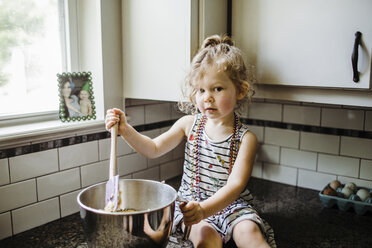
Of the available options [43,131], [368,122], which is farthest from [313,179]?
[43,131]

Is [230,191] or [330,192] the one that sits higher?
[230,191]

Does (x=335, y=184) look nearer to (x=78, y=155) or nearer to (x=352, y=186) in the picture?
(x=352, y=186)

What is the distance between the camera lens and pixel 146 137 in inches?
47.0

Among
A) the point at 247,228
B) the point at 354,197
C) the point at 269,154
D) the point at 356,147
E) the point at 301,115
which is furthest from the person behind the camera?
the point at 269,154

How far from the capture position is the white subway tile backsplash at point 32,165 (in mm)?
1112

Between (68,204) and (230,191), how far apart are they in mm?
592

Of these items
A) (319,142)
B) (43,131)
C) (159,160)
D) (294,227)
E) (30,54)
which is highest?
(30,54)

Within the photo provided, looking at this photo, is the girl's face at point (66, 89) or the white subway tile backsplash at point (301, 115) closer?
the girl's face at point (66, 89)

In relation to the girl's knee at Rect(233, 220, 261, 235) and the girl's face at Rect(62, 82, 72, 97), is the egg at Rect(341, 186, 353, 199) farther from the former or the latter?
the girl's face at Rect(62, 82, 72, 97)

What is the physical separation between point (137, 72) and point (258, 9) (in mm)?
466

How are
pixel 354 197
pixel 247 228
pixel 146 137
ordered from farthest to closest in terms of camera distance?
pixel 354 197, pixel 146 137, pixel 247 228

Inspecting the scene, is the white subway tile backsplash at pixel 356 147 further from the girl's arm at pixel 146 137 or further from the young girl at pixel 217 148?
the girl's arm at pixel 146 137

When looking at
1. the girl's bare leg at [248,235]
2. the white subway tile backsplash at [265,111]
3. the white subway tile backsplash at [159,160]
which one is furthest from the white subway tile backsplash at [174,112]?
the girl's bare leg at [248,235]

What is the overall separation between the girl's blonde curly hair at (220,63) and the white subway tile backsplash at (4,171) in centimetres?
59
